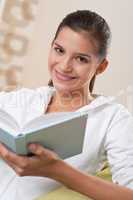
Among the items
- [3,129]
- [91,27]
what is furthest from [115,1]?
[3,129]

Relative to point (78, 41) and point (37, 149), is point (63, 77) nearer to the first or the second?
point (78, 41)

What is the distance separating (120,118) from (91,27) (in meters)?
0.32

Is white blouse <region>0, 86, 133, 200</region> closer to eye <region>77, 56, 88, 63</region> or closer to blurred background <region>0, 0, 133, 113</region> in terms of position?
eye <region>77, 56, 88, 63</region>

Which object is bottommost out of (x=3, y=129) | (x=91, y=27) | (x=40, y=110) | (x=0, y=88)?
(x=0, y=88)

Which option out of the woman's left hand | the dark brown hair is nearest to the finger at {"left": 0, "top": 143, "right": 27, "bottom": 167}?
the woman's left hand

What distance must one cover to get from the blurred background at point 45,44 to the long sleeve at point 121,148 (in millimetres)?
722

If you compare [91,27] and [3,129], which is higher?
[91,27]

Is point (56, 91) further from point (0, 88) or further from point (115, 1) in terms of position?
point (115, 1)

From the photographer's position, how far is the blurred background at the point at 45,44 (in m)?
2.03

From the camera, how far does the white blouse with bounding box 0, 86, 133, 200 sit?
125cm

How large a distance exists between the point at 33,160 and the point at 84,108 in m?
0.38

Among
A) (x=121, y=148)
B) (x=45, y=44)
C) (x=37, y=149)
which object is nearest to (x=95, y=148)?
(x=121, y=148)

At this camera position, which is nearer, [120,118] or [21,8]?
[120,118]

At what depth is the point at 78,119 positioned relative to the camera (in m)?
1.00
